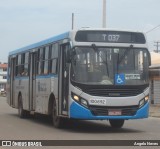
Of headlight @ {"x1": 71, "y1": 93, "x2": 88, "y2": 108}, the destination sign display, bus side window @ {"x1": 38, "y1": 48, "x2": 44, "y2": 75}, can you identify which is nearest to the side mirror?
the destination sign display

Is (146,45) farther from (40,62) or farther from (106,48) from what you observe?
(40,62)

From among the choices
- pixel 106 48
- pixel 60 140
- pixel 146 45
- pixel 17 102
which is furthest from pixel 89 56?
pixel 17 102

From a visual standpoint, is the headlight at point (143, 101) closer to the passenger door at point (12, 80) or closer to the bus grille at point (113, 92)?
the bus grille at point (113, 92)

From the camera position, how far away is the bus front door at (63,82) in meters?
17.6

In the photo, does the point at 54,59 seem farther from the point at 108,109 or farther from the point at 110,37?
the point at 108,109

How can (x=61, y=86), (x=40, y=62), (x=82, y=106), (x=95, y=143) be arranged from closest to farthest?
(x=95, y=143), (x=82, y=106), (x=61, y=86), (x=40, y=62)

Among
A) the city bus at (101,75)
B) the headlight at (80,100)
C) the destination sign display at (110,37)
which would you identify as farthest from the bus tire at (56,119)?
the destination sign display at (110,37)

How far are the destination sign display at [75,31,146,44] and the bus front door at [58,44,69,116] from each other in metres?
0.71

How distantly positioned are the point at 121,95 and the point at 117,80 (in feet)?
1.58

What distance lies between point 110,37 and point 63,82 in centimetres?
210

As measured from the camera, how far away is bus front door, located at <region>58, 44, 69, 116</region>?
17562mm

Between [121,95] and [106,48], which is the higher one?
[106,48]

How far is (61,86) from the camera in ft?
59.3

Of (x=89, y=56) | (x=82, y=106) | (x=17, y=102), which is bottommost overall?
(x=17, y=102)
